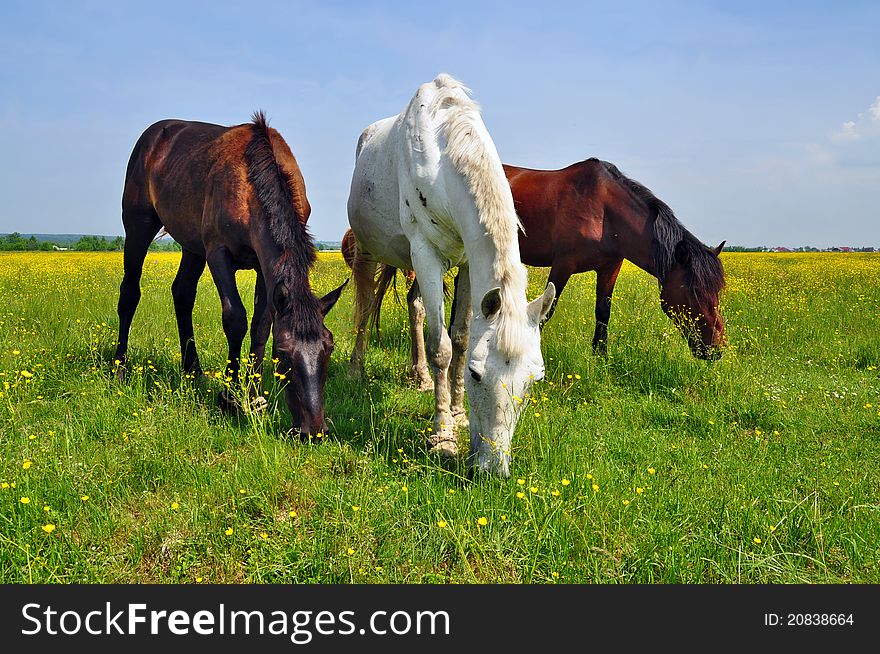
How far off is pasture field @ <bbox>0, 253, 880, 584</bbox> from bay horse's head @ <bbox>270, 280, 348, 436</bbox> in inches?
7.2

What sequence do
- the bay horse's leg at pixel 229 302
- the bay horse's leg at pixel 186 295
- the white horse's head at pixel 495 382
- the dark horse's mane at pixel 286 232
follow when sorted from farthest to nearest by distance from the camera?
the bay horse's leg at pixel 186 295, the bay horse's leg at pixel 229 302, the dark horse's mane at pixel 286 232, the white horse's head at pixel 495 382

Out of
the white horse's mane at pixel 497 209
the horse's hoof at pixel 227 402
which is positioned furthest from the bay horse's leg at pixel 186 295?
the white horse's mane at pixel 497 209

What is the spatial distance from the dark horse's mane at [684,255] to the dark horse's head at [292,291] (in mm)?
3981

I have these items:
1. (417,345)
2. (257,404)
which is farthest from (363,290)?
(257,404)

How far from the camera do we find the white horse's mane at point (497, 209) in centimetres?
325

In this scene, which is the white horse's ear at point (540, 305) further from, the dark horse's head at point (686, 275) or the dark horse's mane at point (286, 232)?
the dark horse's head at point (686, 275)

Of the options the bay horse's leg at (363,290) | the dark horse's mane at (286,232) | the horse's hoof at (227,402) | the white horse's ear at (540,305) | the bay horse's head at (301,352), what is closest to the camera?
the white horse's ear at (540,305)

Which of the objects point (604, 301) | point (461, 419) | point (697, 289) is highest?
point (697, 289)

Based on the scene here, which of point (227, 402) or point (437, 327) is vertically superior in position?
point (437, 327)

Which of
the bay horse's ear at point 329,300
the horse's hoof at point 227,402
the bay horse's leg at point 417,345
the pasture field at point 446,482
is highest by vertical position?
the bay horse's ear at point 329,300

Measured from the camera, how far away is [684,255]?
6375 millimetres

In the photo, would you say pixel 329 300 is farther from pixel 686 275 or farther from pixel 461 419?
pixel 686 275

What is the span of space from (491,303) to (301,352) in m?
1.31

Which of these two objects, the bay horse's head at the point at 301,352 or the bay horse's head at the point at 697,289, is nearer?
the bay horse's head at the point at 301,352
